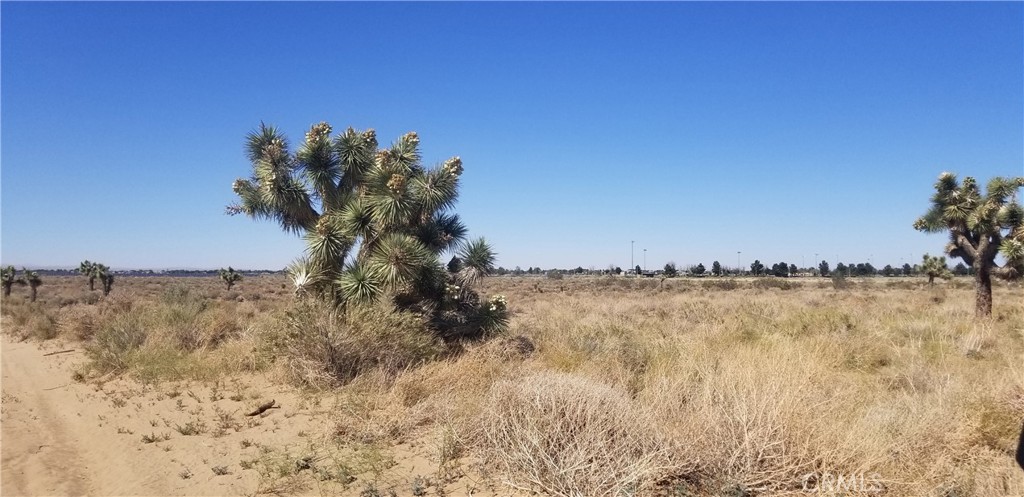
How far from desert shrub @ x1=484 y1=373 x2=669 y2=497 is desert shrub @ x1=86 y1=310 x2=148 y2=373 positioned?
938 cm

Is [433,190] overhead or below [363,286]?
overhead

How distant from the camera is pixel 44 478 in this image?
6.38 metres

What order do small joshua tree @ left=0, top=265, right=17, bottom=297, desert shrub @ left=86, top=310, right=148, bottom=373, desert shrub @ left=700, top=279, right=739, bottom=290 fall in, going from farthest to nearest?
desert shrub @ left=700, top=279, right=739, bottom=290 → small joshua tree @ left=0, top=265, right=17, bottom=297 → desert shrub @ left=86, top=310, right=148, bottom=373


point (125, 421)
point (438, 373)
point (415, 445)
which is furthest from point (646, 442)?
point (125, 421)

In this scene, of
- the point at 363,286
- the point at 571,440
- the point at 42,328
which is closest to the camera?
the point at 571,440

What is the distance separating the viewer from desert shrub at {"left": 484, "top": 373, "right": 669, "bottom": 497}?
5066 millimetres

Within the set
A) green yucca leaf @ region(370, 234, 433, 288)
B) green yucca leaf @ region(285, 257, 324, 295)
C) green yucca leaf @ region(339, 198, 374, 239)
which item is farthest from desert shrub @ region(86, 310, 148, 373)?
green yucca leaf @ region(370, 234, 433, 288)

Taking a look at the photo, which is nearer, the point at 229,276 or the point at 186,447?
the point at 186,447

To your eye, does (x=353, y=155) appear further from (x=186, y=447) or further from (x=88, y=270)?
(x=88, y=270)

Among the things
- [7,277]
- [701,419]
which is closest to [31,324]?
[7,277]

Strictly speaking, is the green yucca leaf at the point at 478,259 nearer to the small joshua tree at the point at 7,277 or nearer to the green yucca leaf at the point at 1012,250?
the green yucca leaf at the point at 1012,250

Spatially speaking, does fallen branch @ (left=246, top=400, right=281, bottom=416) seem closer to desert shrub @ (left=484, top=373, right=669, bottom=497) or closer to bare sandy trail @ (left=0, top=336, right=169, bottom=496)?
bare sandy trail @ (left=0, top=336, right=169, bottom=496)

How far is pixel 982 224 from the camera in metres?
17.9

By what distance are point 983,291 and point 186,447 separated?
21.3 meters
